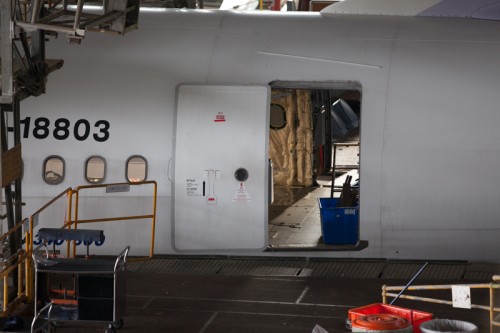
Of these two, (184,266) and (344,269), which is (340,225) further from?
(184,266)

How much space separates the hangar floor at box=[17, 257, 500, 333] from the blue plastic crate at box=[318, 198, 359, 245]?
0.73 meters

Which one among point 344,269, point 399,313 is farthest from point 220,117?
point 399,313

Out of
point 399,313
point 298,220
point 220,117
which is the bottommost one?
point 399,313

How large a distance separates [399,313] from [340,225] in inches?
192

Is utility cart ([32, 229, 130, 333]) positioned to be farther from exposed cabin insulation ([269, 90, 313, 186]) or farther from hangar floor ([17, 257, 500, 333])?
exposed cabin insulation ([269, 90, 313, 186])

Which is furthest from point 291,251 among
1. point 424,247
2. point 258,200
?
point 424,247

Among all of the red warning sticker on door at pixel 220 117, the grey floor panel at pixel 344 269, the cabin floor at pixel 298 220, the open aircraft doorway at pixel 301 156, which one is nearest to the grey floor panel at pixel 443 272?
the grey floor panel at pixel 344 269

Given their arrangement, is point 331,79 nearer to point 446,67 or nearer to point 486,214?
point 446,67

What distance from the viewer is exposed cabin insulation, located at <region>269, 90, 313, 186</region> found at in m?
24.8

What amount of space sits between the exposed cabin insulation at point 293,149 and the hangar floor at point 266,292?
7.92 m

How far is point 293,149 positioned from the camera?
24.9m

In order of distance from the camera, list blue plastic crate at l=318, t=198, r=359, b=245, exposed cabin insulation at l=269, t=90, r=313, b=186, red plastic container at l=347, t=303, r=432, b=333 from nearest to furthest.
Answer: red plastic container at l=347, t=303, r=432, b=333 → blue plastic crate at l=318, t=198, r=359, b=245 → exposed cabin insulation at l=269, t=90, r=313, b=186

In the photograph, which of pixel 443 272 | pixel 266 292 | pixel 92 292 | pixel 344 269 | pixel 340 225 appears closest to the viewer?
pixel 92 292

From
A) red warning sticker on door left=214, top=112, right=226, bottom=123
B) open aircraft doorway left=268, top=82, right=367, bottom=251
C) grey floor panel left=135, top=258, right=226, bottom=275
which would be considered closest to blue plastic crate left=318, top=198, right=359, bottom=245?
grey floor panel left=135, top=258, right=226, bottom=275
